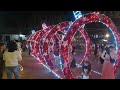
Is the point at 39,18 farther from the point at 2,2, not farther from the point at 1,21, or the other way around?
the point at 2,2

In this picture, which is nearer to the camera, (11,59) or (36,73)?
(11,59)

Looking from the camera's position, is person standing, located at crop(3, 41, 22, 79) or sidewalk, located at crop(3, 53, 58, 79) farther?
sidewalk, located at crop(3, 53, 58, 79)

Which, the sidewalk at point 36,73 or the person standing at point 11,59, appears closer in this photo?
the person standing at point 11,59

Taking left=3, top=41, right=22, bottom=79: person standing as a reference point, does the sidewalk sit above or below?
below

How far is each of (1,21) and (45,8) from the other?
125 ft

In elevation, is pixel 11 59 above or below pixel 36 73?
above

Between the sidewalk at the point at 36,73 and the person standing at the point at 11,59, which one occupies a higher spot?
the person standing at the point at 11,59
